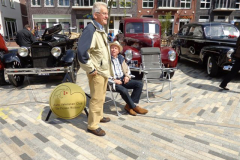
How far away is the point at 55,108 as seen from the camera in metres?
3.23

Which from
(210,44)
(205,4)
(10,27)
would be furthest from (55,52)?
(205,4)

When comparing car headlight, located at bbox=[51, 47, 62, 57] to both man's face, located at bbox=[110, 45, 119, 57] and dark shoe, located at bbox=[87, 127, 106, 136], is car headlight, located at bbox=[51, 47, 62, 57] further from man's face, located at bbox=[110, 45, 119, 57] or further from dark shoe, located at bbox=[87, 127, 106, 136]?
dark shoe, located at bbox=[87, 127, 106, 136]

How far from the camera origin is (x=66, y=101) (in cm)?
317

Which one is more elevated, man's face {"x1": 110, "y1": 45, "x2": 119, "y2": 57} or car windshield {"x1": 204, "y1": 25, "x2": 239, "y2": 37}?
car windshield {"x1": 204, "y1": 25, "x2": 239, "y2": 37}

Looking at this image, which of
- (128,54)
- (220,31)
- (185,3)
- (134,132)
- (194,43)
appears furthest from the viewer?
(185,3)

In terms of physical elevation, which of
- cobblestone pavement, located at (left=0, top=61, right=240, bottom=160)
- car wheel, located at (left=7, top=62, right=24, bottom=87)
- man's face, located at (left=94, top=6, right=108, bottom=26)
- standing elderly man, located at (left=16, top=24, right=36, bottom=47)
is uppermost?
man's face, located at (left=94, top=6, right=108, bottom=26)

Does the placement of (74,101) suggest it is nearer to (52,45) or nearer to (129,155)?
(129,155)

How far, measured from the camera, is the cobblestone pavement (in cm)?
248

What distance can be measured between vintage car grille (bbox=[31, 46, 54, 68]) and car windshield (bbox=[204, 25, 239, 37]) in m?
5.87

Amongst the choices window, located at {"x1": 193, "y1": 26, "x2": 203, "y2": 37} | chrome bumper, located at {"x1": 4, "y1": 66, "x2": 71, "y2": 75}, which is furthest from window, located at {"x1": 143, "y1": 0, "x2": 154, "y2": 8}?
chrome bumper, located at {"x1": 4, "y1": 66, "x2": 71, "y2": 75}

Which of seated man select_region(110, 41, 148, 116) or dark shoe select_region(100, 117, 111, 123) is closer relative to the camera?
dark shoe select_region(100, 117, 111, 123)

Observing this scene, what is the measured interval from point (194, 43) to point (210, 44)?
894mm

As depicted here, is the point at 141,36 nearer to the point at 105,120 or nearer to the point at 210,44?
the point at 210,44

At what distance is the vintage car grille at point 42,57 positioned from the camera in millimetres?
5348
